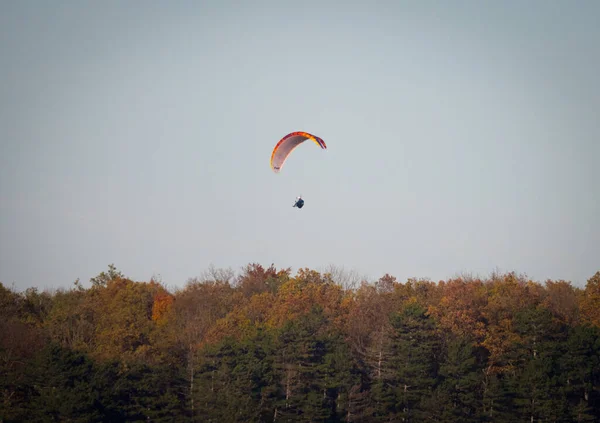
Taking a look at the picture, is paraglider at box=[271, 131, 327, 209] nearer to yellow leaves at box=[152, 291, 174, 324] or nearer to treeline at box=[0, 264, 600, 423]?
treeline at box=[0, 264, 600, 423]

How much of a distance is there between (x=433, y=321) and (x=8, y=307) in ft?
107

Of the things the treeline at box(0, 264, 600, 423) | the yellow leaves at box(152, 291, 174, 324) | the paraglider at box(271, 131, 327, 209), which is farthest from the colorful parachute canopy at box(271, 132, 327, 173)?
the yellow leaves at box(152, 291, 174, 324)

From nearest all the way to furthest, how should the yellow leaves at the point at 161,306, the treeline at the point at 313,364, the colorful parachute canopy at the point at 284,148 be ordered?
the treeline at the point at 313,364
the colorful parachute canopy at the point at 284,148
the yellow leaves at the point at 161,306

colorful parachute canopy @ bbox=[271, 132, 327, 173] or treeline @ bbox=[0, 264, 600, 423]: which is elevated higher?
colorful parachute canopy @ bbox=[271, 132, 327, 173]

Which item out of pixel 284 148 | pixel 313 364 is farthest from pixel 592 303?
pixel 284 148

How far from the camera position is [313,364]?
176 feet

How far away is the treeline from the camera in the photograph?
4788 cm

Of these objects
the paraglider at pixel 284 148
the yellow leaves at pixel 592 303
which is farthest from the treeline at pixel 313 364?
the paraglider at pixel 284 148

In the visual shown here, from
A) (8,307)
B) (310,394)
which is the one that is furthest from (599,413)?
(8,307)

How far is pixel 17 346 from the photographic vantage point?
5134 centimetres

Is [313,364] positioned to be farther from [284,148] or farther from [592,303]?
[592,303]

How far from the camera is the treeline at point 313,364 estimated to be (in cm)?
4788

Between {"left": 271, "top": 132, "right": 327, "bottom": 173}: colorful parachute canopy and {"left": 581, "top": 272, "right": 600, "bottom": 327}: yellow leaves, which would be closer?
{"left": 271, "top": 132, "right": 327, "bottom": 173}: colorful parachute canopy

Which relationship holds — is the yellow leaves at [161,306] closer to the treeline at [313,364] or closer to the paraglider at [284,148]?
the treeline at [313,364]
